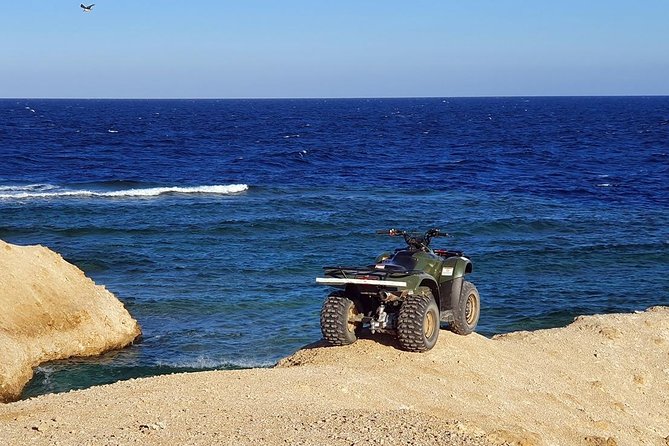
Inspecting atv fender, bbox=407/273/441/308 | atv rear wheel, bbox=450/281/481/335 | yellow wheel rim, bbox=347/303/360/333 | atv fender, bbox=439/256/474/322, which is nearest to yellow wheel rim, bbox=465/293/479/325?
atv rear wheel, bbox=450/281/481/335

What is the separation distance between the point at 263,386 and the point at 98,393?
2.27m

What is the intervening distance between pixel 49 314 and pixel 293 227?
17.7 m

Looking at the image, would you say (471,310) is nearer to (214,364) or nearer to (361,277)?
(361,277)

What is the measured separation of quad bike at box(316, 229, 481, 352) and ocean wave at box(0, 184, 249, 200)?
3291 cm

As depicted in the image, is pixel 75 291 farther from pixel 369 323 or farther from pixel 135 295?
pixel 369 323

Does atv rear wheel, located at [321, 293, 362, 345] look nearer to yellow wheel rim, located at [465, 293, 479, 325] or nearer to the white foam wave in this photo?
yellow wheel rim, located at [465, 293, 479, 325]

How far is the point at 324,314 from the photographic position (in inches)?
546

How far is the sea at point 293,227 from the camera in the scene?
2245cm

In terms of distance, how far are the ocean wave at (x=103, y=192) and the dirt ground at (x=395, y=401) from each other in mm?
32624

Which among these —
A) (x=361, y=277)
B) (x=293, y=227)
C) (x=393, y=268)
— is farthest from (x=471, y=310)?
(x=293, y=227)

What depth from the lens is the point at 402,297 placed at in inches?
542

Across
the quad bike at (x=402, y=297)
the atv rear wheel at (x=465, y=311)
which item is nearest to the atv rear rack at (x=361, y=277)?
the quad bike at (x=402, y=297)

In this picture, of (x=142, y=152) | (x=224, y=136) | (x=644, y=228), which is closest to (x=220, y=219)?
(x=644, y=228)

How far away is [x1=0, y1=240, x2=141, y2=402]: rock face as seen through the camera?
1800 centimetres
